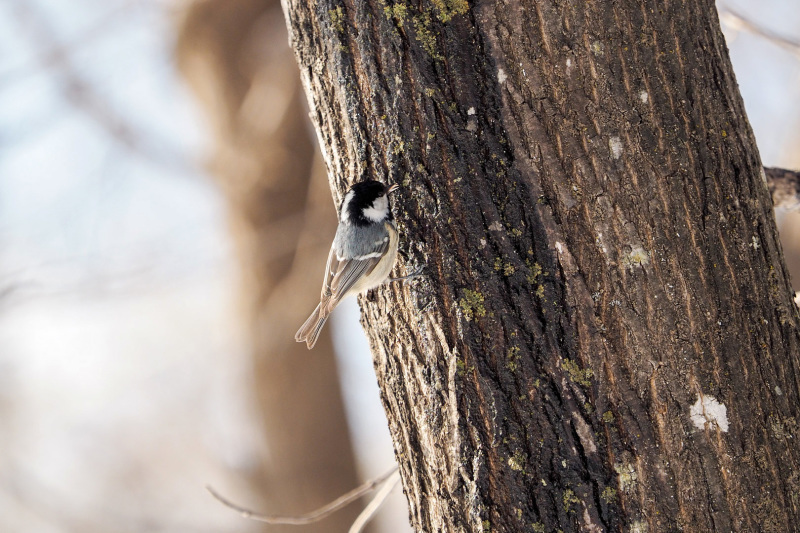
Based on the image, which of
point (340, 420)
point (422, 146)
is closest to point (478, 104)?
point (422, 146)

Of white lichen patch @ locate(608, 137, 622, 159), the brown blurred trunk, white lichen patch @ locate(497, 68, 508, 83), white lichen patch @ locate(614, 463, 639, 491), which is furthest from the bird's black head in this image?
the brown blurred trunk

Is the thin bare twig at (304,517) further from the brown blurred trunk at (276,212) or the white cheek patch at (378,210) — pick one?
the brown blurred trunk at (276,212)

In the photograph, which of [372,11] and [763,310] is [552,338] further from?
[372,11]

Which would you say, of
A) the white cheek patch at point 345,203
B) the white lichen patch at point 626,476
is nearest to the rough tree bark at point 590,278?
the white lichen patch at point 626,476

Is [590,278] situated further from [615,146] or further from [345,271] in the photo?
[345,271]

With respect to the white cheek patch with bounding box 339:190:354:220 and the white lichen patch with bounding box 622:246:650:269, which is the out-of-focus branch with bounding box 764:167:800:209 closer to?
the white lichen patch with bounding box 622:246:650:269

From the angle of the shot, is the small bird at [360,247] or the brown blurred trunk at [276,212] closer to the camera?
the small bird at [360,247]
